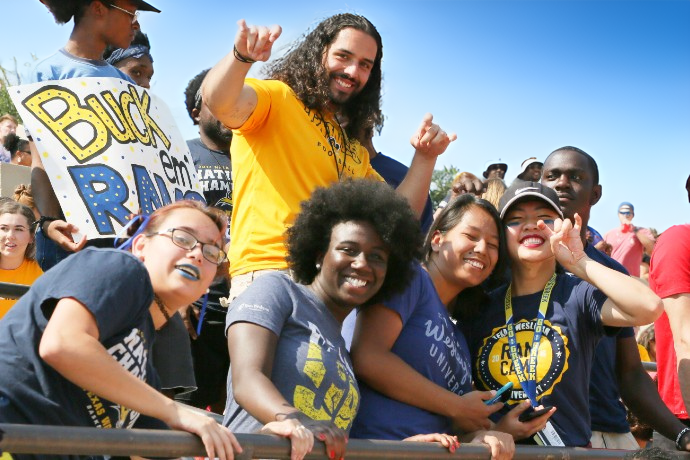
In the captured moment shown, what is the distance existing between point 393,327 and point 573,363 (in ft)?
2.83

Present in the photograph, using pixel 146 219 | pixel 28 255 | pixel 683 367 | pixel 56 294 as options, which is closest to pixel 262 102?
pixel 146 219

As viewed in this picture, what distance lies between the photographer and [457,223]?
4.02 meters

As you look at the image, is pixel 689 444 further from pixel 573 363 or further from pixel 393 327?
pixel 393 327

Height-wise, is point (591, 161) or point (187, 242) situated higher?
point (591, 161)

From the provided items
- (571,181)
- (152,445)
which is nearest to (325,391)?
(152,445)

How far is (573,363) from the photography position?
382cm

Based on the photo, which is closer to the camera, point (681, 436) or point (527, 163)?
point (681, 436)

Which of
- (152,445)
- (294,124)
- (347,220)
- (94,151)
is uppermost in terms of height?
(294,124)

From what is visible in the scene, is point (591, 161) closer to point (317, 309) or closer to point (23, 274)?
point (317, 309)

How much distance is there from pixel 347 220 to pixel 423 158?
2.90 ft

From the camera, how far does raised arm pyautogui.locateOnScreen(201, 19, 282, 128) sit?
355 cm

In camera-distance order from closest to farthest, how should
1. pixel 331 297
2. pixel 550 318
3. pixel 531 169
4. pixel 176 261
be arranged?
pixel 176 261
pixel 331 297
pixel 550 318
pixel 531 169

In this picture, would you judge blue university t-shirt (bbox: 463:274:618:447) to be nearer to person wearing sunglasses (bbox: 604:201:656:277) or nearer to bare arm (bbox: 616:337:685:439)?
bare arm (bbox: 616:337:685:439)

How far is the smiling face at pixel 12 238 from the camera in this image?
20.3ft
